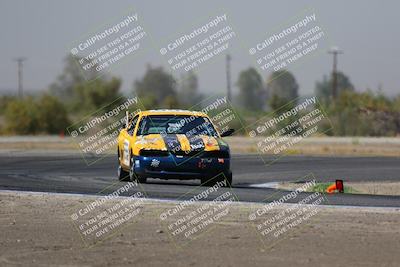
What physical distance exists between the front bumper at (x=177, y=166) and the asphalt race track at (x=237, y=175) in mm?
289

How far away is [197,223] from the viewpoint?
13414mm

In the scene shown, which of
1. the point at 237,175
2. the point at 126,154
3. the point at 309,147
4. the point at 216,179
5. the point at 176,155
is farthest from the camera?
the point at 309,147

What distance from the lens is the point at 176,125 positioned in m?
20.4

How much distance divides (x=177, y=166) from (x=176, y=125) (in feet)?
4.31

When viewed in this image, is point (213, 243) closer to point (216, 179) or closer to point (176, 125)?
point (216, 179)

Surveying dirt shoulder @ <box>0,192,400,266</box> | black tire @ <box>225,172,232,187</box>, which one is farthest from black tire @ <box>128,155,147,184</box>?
dirt shoulder @ <box>0,192,400,266</box>

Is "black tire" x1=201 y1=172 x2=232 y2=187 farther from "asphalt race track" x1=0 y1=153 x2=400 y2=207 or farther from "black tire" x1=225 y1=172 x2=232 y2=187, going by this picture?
"asphalt race track" x1=0 y1=153 x2=400 y2=207

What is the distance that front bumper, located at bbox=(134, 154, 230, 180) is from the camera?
1930 centimetres

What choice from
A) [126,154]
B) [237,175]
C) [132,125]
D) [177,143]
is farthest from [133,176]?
[237,175]

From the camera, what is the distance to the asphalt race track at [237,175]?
1756cm

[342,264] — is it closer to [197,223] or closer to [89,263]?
[89,263]

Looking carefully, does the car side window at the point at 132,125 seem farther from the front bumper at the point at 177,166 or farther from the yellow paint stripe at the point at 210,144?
the yellow paint stripe at the point at 210,144

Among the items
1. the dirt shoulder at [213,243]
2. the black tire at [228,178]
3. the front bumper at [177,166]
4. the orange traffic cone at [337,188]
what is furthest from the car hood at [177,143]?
the dirt shoulder at [213,243]

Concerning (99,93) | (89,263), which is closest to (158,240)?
(89,263)
